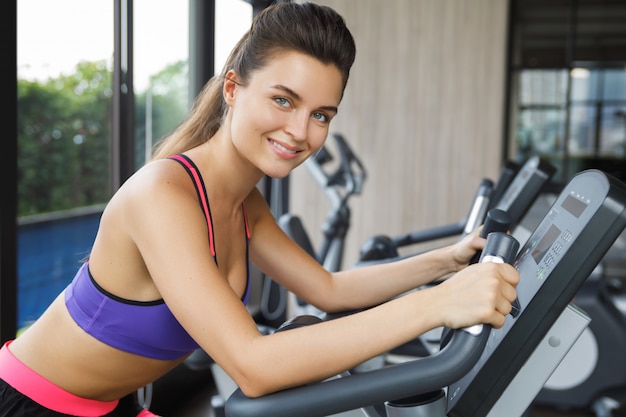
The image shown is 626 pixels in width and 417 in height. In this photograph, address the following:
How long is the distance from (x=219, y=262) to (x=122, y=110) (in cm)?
147

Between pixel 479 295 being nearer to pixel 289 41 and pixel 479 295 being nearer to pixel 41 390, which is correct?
pixel 289 41

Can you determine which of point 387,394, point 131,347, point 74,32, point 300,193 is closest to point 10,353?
point 131,347

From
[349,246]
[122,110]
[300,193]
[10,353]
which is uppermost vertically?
[122,110]

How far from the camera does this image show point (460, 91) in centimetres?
407

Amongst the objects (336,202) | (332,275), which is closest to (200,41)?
(336,202)

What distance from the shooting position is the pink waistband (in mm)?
1101

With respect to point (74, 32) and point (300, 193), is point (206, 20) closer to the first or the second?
point (74, 32)

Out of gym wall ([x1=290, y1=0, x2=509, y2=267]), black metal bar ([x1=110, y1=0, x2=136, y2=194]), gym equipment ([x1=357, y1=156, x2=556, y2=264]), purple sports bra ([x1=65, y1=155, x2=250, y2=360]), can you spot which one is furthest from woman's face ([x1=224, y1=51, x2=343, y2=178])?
gym wall ([x1=290, y1=0, x2=509, y2=267])

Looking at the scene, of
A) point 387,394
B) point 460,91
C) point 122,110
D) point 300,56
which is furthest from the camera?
point 460,91

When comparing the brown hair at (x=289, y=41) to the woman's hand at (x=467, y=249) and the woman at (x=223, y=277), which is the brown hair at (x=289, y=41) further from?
the woman's hand at (x=467, y=249)

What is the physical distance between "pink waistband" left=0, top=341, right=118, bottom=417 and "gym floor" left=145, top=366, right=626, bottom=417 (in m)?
1.77

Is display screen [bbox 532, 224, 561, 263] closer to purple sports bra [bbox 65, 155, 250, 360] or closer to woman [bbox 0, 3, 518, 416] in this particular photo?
woman [bbox 0, 3, 518, 416]

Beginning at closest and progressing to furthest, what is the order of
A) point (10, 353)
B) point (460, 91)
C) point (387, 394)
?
point (387, 394) → point (10, 353) → point (460, 91)

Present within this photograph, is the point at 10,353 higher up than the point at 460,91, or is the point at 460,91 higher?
the point at 460,91
